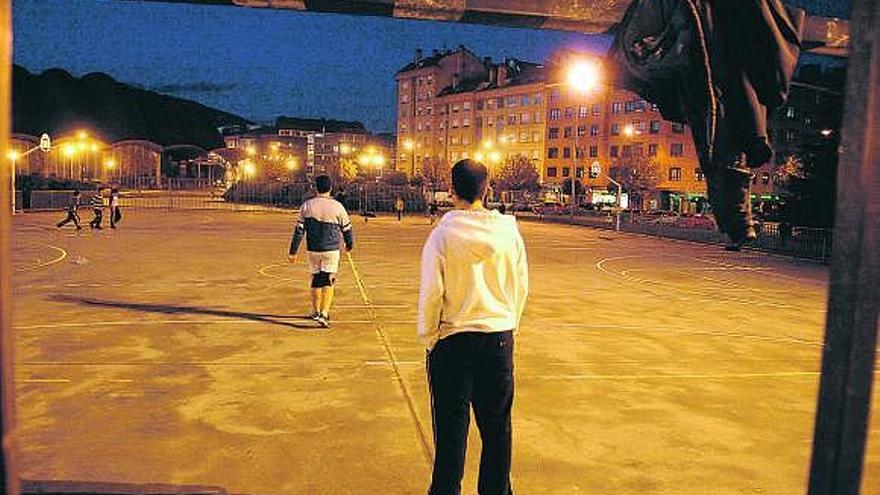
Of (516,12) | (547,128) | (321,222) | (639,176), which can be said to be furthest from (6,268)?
(547,128)

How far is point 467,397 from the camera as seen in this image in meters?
3.31

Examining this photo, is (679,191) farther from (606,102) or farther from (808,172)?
(808,172)

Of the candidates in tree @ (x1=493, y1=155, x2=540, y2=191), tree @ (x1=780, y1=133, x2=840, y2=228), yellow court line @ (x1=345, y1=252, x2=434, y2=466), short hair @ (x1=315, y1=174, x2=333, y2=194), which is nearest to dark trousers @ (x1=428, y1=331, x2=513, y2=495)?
yellow court line @ (x1=345, y1=252, x2=434, y2=466)

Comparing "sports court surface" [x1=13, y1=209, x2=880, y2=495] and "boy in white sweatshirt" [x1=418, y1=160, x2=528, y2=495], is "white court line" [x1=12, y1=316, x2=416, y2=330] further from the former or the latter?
"boy in white sweatshirt" [x1=418, y1=160, x2=528, y2=495]

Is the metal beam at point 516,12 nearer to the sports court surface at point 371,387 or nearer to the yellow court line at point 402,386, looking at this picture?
the sports court surface at point 371,387

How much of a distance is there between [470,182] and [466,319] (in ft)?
2.36

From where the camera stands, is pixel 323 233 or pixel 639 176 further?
pixel 639 176

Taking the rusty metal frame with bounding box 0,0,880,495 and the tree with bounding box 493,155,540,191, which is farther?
the tree with bounding box 493,155,540,191

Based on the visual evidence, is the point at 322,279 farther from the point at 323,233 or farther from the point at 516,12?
the point at 516,12

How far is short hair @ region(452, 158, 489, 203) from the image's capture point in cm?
332

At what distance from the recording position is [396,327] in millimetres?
→ 8953

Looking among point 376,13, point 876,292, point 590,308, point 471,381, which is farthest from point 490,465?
point 590,308

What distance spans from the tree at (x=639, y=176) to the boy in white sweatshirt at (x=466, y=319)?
228 ft

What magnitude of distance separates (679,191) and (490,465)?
7456 centimetres
